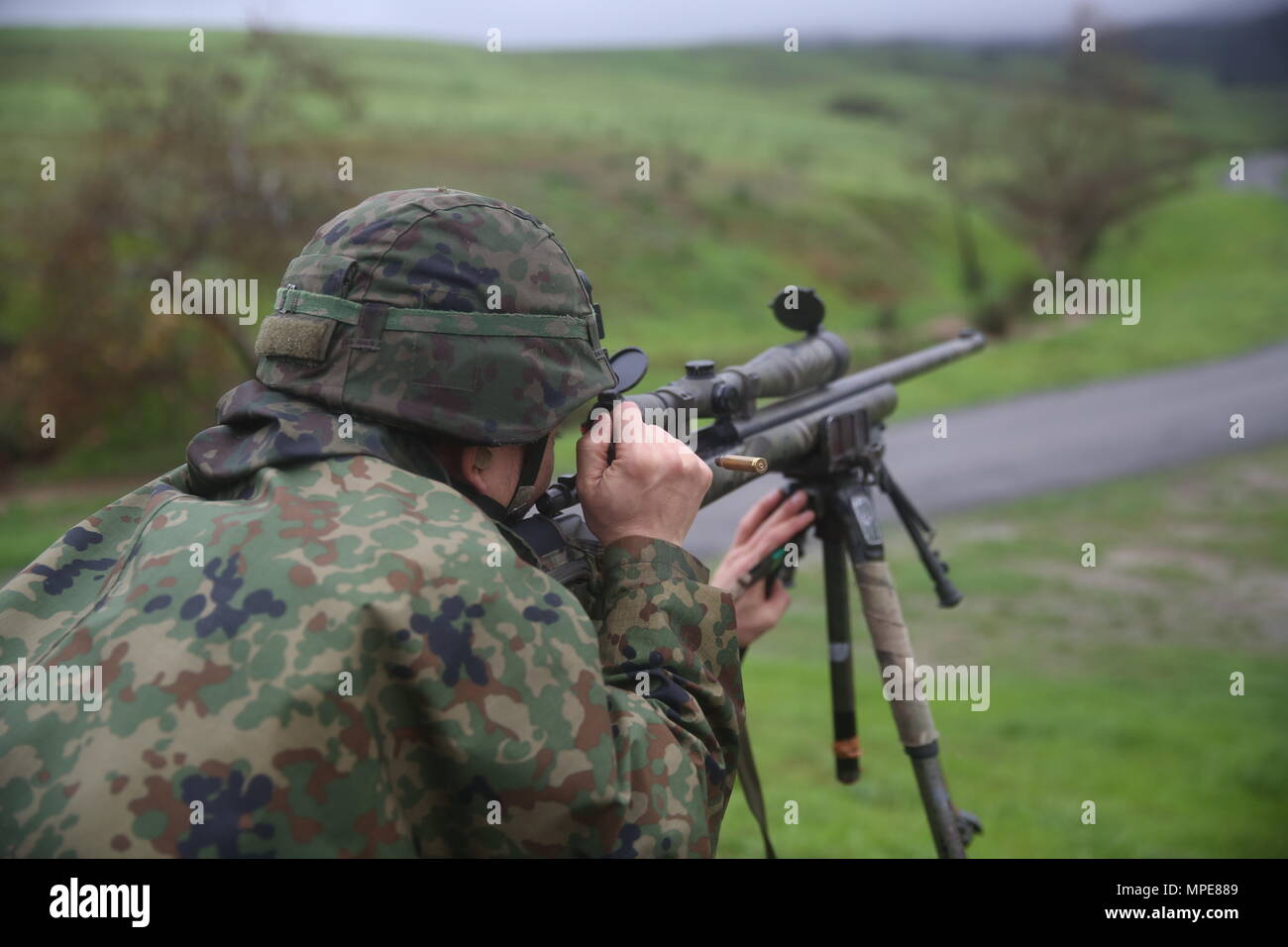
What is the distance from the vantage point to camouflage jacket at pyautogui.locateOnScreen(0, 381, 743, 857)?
173 centimetres

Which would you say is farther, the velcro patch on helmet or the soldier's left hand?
the soldier's left hand

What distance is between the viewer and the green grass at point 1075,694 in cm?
584

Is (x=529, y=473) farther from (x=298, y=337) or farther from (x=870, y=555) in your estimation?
(x=870, y=555)

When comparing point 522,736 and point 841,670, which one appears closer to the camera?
point 522,736

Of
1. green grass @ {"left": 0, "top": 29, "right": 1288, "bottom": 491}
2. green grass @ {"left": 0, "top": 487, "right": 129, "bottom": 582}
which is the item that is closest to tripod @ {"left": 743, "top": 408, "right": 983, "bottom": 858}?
green grass @ {"left": 0, "top": 487, "right": 129, "bottom": 582}

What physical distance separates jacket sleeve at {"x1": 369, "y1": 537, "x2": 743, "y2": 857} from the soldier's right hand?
341 mm

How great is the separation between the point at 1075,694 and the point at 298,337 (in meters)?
6.82

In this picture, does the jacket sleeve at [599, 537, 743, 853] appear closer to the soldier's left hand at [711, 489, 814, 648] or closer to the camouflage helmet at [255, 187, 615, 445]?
the camouflage helmet at [255, 187, 615, 445]

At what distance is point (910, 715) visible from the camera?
3684 millimetres

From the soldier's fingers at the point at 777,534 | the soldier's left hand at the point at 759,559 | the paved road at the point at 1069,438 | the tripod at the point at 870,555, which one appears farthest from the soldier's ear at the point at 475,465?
the paved road at the point at 1069,438

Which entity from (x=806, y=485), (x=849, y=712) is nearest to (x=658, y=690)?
(x=806, y=485)

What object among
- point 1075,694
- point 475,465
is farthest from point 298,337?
point 1075,694

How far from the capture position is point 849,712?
4039 millimetres
